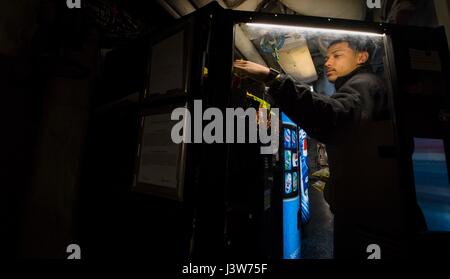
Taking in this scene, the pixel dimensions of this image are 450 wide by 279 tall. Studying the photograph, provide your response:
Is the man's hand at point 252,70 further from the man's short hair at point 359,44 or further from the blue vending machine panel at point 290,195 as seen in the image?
the blue vending machine panel at point 290,195

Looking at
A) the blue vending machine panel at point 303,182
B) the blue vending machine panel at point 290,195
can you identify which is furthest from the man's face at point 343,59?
the blue vending machine panel at point 303,182

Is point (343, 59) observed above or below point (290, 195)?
above

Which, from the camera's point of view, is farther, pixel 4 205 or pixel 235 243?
pixel 235 243

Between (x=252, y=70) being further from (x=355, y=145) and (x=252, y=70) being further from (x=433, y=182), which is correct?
(x=433, y=182)

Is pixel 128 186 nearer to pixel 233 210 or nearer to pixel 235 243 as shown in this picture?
pixel 233 210

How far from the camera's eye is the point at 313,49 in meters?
3.00

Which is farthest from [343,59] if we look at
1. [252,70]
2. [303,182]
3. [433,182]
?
[303,182]

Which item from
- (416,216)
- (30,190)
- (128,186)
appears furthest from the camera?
(30,190)

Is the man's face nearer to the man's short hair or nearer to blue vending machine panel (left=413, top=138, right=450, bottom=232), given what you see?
the man's short hair

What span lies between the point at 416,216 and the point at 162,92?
190cm

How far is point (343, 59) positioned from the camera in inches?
80.5

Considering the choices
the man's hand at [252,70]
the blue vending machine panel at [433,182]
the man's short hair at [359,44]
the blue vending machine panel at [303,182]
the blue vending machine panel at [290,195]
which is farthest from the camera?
the blue vending machine panel at [303,182]

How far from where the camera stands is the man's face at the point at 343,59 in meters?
2.00
